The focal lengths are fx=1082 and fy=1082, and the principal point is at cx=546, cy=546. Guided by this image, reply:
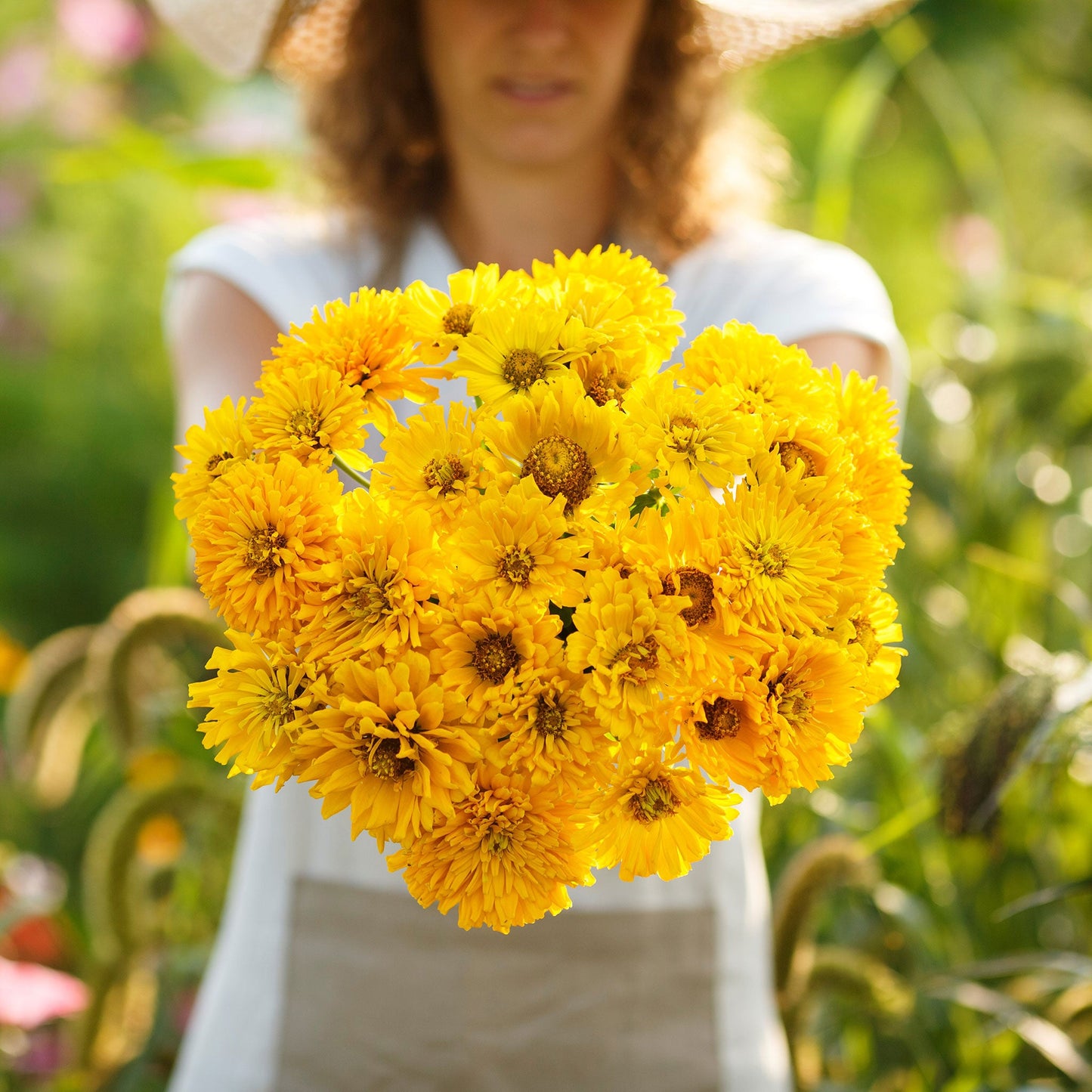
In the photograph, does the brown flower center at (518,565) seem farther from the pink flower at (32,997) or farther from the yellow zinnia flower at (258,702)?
the pink flower at (32,997)

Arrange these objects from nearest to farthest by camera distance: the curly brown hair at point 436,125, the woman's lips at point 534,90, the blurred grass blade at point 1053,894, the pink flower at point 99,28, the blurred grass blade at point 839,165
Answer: the blurred grass blade at point 1053,894 → the woman's lips at point 534,90 → the curly brown hair at point 436,125 → the blurred grass blade at point 839,165 → the pink flower at point 99,28

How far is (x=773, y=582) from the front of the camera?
37 cm

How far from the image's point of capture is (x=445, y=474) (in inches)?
15.4

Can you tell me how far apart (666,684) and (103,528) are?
163cm

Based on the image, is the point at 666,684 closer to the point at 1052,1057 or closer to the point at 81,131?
the point at 1052,1057

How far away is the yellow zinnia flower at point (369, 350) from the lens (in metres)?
0.42

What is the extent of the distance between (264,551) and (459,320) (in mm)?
119

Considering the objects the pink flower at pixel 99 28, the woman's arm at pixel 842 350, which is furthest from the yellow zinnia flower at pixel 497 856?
the pink flower at pixel 99 28

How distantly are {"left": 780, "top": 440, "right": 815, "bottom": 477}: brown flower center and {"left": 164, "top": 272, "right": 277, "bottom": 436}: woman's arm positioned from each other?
0.50 meters

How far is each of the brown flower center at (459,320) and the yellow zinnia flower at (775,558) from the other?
0.13m

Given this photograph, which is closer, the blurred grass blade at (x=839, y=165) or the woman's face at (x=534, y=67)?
the woman's face at (x=534, y=67)

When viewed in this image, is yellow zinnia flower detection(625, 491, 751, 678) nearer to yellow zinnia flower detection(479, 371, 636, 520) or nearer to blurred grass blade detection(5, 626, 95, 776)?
yellow zinnia flower detection(479, 371, 636, 520)

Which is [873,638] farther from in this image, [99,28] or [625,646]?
[99,28]

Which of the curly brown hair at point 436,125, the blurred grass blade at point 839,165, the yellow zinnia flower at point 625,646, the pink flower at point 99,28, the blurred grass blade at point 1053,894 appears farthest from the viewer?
the pink flower at point 99,28
